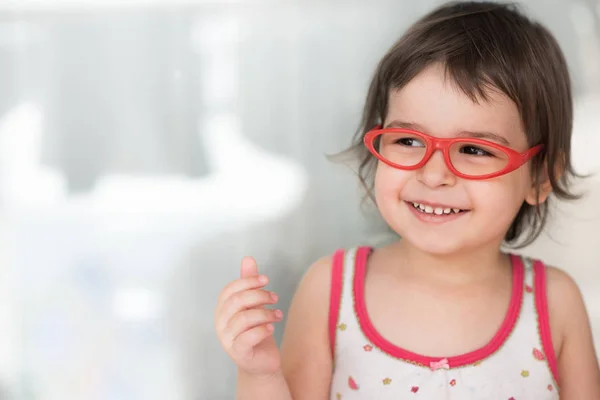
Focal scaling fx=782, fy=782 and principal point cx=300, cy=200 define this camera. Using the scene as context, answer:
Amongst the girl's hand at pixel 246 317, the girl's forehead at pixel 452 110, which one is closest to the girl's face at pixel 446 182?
the girl's forehead at pixel 452 110

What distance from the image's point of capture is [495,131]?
1213mm

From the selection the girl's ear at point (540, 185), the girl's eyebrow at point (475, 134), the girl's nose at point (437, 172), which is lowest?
the girl's ear at point (540, 185)

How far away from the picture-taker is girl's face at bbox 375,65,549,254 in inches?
47.4

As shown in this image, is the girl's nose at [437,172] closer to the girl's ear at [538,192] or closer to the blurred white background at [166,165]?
the girl's ear at [538,192]

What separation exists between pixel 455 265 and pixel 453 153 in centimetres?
24

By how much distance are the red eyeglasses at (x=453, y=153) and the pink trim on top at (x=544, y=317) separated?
0.25m

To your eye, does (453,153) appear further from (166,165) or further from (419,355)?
(166,165)

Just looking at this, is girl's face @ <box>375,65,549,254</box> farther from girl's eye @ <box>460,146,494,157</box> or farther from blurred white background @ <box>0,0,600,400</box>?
blurred white background @ <box>0,0,600,400</box>

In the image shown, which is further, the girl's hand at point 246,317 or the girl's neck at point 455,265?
the girl's neck at point 455,265

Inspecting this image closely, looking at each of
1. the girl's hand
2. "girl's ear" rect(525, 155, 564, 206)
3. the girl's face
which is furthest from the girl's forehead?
the girl's hand

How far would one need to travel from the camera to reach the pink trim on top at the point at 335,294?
137 cm

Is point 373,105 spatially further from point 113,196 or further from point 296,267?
point 113,196

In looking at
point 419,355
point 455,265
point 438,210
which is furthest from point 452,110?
point 419,355

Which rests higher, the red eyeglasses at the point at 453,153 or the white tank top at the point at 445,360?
the red eyeglasses at the point at 453,153
